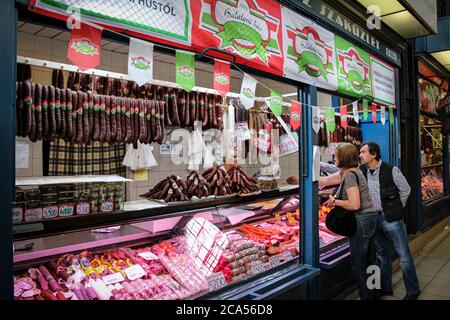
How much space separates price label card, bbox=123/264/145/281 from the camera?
10.4 feet

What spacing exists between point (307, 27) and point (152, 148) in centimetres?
443

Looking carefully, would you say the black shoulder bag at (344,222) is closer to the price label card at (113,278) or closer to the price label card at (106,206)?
the price label card at (113,278)

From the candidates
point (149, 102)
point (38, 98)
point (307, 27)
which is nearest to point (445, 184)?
point (307, 27)

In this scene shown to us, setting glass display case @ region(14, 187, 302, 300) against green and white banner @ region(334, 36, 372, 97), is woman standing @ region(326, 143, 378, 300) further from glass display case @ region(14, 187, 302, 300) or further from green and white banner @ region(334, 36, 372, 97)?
green and white banner @ region(334, 36, 372, 97)

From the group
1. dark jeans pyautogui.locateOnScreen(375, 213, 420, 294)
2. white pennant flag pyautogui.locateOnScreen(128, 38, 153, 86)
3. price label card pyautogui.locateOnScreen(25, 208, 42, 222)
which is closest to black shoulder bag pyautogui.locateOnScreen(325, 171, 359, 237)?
dark jeans pyautogui.locateOnScreen(375, 213, 420, 294)

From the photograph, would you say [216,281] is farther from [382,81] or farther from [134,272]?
[382,81]

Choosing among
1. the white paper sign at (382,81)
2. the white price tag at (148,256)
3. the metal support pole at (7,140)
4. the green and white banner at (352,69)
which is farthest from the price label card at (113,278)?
the white paper sign at (382,81)

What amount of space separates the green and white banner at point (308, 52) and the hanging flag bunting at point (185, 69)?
4.53 feet

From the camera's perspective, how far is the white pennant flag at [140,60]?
243 centimetres

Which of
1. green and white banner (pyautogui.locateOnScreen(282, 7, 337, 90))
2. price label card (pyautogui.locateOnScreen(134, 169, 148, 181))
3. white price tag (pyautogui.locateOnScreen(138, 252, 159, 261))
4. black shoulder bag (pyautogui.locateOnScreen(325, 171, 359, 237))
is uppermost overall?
green and white banner (pyautogui.locateOnScreen(282, 7, 337, 90))

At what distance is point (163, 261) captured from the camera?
3.45 meters

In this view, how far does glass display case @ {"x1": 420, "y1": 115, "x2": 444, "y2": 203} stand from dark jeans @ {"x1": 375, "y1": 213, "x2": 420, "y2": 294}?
4.75m

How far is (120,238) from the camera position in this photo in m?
3.63
